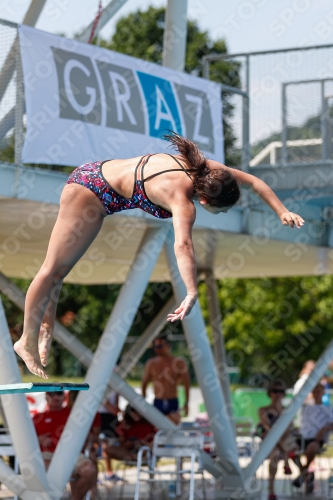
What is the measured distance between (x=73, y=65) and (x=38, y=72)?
0.46m

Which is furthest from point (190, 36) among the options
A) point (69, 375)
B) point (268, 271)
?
point (268, 271)

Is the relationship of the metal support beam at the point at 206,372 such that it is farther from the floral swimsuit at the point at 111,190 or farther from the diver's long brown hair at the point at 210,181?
the diver's long brown hair at the point at 210,181

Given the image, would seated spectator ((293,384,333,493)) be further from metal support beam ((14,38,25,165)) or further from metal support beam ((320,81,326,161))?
metal support beam ((14,38,25,165))

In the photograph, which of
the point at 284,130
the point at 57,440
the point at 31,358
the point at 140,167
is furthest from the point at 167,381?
the point at 140,167

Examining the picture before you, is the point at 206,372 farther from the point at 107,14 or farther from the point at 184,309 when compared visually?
the point at 184,309

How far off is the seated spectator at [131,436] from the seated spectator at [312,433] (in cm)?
224

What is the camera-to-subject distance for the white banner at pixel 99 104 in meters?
8.62

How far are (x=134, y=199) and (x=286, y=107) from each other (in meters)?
6.70

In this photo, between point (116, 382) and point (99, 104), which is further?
point (116, 382)

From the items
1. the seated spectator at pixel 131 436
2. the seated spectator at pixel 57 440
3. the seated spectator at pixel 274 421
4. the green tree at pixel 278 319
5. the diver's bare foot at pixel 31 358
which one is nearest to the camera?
the diver's bare foot at pixel 31 358

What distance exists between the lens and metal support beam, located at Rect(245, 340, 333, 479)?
11844 millimetres

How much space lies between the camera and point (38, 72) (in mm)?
8617

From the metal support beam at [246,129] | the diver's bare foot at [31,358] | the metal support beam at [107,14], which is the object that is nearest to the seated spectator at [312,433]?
the metal support beam at [246,129]

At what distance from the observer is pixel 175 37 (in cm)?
1069
